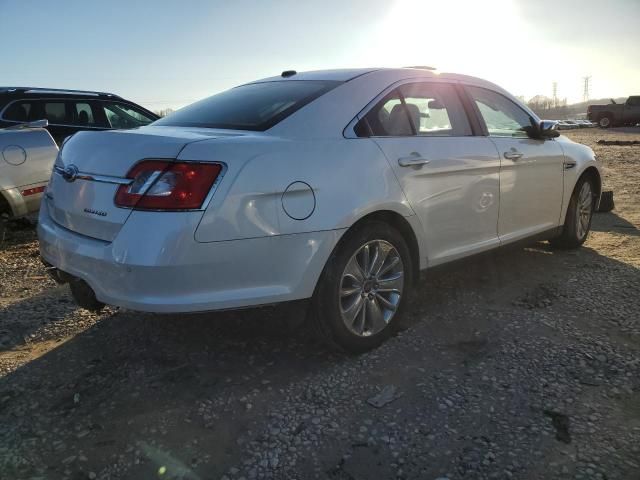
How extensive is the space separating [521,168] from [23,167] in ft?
15.5

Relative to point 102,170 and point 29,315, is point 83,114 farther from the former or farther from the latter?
point 102,170

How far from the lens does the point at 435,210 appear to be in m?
3.44

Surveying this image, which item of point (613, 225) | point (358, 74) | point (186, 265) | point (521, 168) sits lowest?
point (613, 225)

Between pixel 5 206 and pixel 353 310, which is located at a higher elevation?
pixel 5 206

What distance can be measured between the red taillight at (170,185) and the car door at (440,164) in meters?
1.14

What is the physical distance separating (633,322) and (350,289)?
195cm

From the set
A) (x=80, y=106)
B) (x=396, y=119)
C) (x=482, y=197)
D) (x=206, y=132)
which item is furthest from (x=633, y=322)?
(x=80, y=106)

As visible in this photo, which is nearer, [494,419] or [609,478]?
[609,478]

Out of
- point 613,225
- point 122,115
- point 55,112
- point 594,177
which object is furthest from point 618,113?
point 55,112

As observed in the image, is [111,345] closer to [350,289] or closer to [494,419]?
[350,289]

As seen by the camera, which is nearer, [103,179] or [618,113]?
[103,179]

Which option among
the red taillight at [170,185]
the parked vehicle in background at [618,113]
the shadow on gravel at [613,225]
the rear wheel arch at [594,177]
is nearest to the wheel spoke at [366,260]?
the red taillight at [170,185]

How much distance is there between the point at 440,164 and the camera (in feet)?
11.3

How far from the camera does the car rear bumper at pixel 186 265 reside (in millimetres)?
2389
